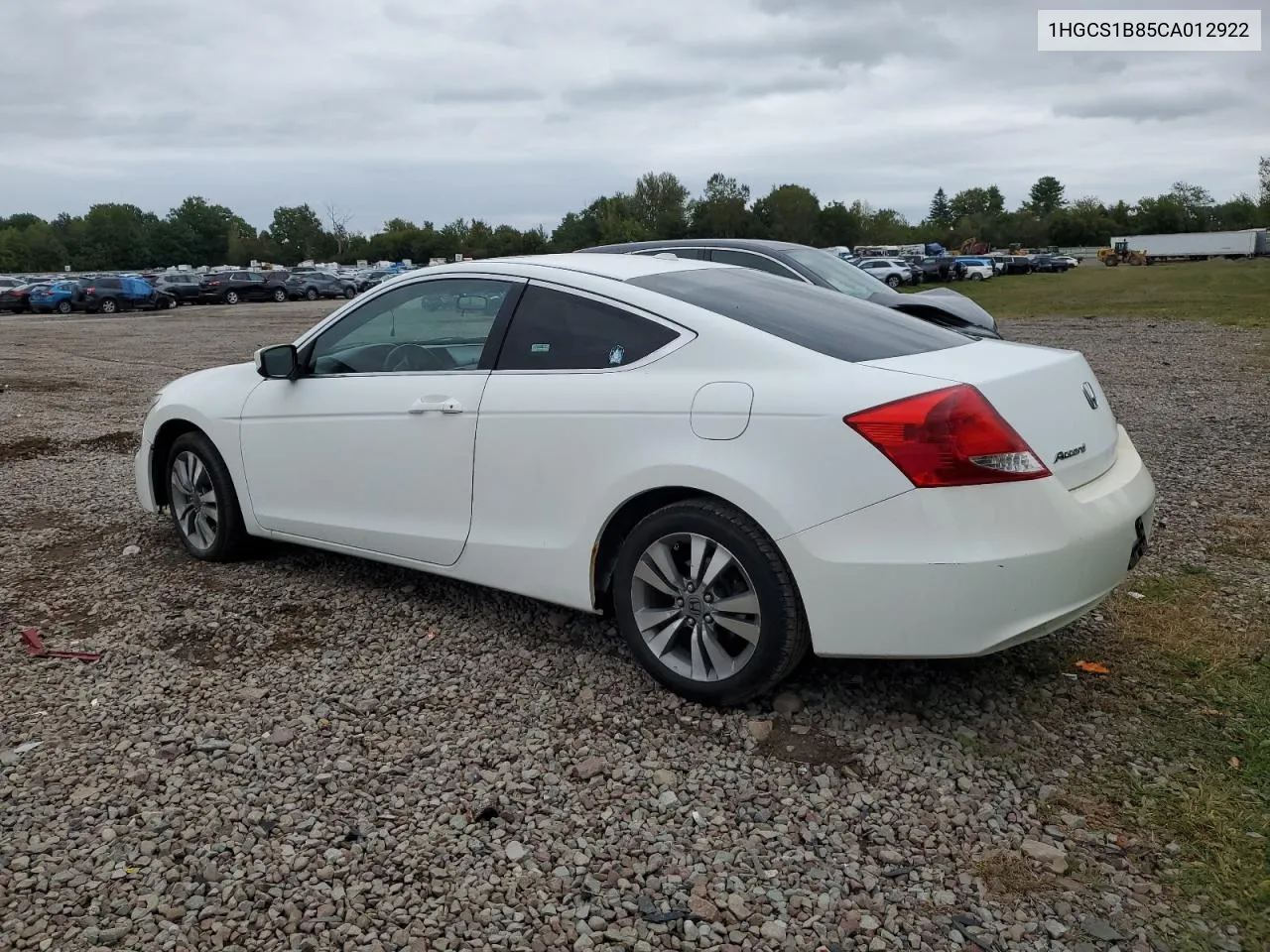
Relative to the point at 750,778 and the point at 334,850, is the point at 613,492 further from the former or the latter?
the point at 334,850

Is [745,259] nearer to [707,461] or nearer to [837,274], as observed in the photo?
[837,274]

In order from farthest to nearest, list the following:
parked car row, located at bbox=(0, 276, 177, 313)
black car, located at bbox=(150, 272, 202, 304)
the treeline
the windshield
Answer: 1. the treeline
2. black car, located at bbox=(150, 272, 202, 304)
3. parked car row, located at bbox=(0, 276, 177, 313)
4. the windshield

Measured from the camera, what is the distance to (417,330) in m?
4.71

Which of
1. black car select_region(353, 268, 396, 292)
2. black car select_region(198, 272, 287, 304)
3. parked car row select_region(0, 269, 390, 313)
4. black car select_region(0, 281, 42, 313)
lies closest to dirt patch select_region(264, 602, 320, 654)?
parked car row select_region(0, 269, 390, 313)

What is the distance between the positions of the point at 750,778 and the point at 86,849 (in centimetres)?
190

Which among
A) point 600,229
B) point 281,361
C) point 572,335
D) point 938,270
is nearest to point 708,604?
point 572,335

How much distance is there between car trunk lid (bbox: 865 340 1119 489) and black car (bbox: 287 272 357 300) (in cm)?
4694

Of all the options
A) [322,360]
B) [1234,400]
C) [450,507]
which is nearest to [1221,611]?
[450,507]

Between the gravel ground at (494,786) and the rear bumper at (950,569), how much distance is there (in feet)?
1.36

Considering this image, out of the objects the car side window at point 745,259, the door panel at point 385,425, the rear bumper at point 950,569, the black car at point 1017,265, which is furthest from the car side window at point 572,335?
the black car at point 1017,265

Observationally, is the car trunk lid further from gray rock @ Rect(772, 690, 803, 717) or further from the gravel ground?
gray rock @ Rect(772, 690, 803, 717)

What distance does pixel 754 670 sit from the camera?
3559mm

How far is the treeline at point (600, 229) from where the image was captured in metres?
110

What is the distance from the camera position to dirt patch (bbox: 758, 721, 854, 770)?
3.43 meters
